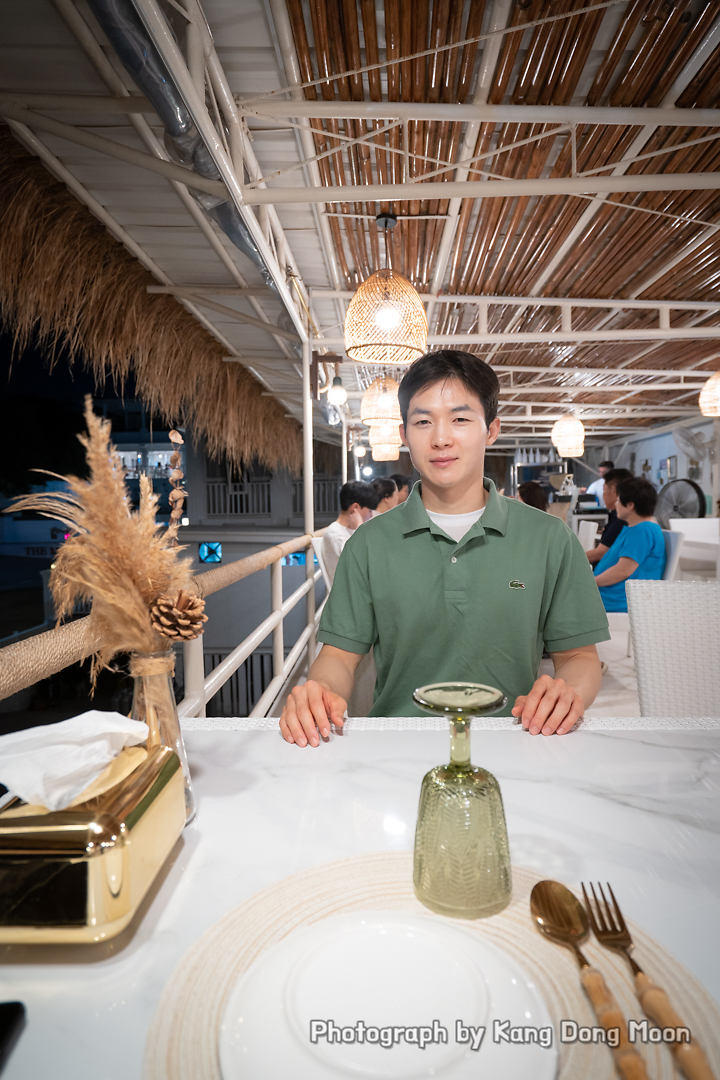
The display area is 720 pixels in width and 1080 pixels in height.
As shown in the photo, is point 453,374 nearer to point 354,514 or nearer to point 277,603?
point 277,603

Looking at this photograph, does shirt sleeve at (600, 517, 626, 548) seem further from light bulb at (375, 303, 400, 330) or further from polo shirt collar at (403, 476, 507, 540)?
polo shirt collar at (403, 476, 507, 540)

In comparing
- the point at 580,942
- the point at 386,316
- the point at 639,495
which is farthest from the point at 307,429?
the point at 580,942

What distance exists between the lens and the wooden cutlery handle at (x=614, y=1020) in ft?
1.34

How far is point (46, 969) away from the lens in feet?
1.71

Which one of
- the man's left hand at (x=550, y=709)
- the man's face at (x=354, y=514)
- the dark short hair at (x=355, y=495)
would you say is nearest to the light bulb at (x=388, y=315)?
the dark short hair at (x=355, y=495)

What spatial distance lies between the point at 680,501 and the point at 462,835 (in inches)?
566

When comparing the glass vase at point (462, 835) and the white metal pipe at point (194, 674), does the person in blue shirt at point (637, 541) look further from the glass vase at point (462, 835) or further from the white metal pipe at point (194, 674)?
the glass vase at point (462, 835)

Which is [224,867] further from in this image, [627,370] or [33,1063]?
[627,370]

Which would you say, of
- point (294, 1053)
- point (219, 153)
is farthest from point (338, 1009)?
point (219, 153)

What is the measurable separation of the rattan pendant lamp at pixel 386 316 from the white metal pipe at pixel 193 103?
621mm

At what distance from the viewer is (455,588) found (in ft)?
4.77

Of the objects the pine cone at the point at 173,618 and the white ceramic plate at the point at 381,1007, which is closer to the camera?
the white ceramic plate at the point at 381,1007

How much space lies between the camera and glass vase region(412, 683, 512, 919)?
576 mm

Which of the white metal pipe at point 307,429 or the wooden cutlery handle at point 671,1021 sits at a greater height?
the white metal pipe at point 307,429
